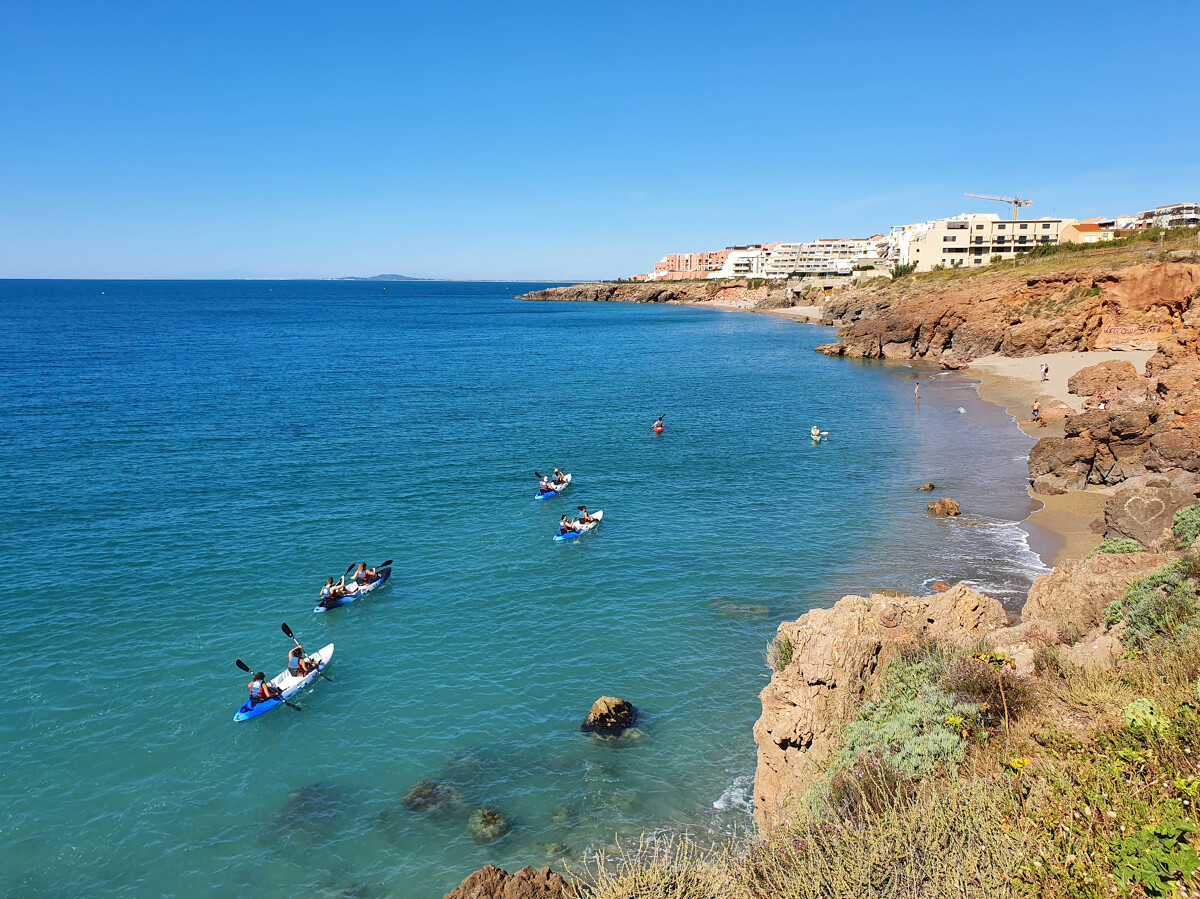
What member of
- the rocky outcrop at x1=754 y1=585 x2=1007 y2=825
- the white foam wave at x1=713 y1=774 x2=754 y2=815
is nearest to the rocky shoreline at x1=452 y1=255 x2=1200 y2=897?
the rocky outcrop at x1=754 y1=585 x2=1007 y2=825

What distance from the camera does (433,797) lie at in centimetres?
1534

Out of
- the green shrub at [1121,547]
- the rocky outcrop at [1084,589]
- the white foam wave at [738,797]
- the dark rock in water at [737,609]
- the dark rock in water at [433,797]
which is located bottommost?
the dark rock in water at [433,797]

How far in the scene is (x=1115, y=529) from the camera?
2266 cm

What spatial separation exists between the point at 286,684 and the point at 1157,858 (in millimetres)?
18754

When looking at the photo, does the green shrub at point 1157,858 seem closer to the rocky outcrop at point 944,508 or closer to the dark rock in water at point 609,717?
the dark rock in water at point 609,717

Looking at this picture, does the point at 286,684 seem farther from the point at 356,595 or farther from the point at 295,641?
the point at 356,595

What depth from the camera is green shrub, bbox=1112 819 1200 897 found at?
5.75 metres

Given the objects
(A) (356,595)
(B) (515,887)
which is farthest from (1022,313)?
(B) (515,887)

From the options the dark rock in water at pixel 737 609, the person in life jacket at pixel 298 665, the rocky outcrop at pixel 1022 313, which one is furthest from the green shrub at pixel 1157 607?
the rocky outcrop at pixel 1022 313

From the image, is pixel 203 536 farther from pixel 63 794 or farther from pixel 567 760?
pixel 567 760

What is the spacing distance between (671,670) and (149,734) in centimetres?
1342

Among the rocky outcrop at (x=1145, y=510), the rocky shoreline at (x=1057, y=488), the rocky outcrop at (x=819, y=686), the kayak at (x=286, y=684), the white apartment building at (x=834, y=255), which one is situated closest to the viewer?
the rocky outcrop at (x=819, y=686)

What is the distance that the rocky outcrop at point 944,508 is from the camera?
30172 millimetres

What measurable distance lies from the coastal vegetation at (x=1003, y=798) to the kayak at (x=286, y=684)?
41.8 ft
